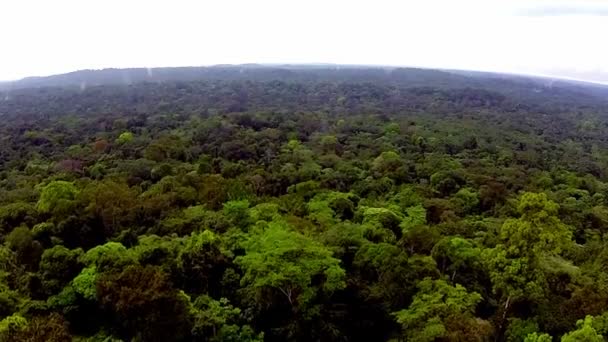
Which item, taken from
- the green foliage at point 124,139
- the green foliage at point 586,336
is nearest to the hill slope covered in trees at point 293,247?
the green foliage at point 586,336

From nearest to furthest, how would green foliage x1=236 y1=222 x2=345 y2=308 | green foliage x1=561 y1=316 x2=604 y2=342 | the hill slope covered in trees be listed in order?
green foliage x1=561 y1=316 x2=604 y2=342 → the hill slope covered in trees → green foliage x1=236 y1=222 x2=345 y2=308

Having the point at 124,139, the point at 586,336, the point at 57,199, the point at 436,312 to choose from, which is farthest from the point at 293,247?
the point at 124,139

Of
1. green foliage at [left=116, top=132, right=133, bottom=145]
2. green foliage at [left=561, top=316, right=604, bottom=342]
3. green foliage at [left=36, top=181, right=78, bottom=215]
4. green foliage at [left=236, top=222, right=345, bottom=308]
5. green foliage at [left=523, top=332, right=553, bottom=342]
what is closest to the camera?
green foliage at [left=561, top=316, right=604, bottom=342]

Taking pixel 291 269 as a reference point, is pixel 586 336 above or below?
below

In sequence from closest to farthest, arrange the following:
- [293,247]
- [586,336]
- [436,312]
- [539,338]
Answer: [586,336] < [539,338] < [436,312] < [293,247]

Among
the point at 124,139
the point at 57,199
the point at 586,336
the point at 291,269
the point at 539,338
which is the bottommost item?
the point at 124,139

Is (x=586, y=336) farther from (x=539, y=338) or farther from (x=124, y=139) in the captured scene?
(x=124, y=139)

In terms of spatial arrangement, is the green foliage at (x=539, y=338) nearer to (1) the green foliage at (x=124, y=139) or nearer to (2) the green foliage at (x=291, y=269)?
(2) the green foliage at (x=291, y=269)

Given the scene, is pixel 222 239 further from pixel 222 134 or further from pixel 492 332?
pixel 222 134

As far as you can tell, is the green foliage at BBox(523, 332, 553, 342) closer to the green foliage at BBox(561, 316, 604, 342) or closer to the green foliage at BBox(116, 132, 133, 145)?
the green foliage at BBox(561, 316, 604, 342)

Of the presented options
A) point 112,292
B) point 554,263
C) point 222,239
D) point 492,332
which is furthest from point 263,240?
point 554,263

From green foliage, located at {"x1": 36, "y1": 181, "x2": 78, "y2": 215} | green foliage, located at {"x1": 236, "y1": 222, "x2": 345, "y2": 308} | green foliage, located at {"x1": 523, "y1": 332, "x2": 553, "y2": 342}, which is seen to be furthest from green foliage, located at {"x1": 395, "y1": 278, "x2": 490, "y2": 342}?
green foliage, located at {"x1": 36, "y1": 181, "x2": 78, "y2": 215}
